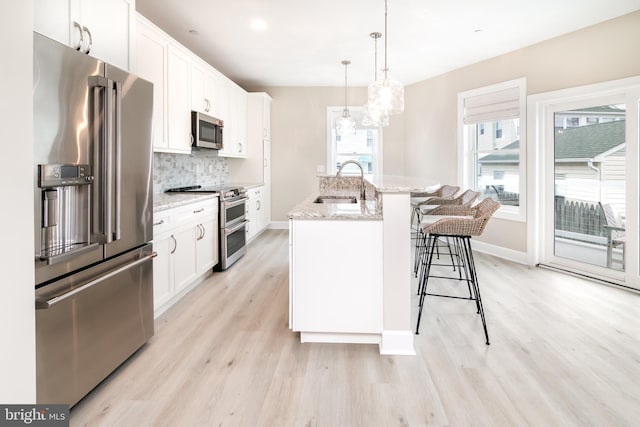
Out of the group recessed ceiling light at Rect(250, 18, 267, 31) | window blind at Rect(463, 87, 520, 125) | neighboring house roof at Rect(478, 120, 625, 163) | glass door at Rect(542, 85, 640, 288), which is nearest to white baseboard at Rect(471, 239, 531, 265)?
glass door at Rect(542, 85, 640, 288)

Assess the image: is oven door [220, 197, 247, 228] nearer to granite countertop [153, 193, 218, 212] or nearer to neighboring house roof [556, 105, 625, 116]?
granite countertop [153, 193, 218, 212]

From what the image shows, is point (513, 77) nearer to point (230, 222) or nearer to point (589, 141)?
point (589, 141)

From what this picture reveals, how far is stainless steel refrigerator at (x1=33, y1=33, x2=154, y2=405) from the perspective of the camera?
1473 mm

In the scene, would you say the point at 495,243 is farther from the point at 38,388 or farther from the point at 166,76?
the point at 38,388

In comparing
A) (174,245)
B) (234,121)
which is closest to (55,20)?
(174,245)

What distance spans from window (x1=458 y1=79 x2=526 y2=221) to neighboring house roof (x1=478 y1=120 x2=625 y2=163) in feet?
1.35

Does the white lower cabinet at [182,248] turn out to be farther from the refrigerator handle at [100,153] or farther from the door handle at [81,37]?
the door handle at [81,37]

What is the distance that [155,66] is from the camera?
3.12 m

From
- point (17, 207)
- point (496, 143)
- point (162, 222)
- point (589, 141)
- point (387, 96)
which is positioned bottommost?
point (162, 222)

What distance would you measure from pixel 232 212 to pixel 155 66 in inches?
65.9

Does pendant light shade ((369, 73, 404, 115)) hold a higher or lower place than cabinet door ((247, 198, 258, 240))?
higher

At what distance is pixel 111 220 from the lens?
6.03 ft

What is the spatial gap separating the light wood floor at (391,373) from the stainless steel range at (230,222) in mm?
984

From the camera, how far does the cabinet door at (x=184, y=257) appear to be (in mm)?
3020
